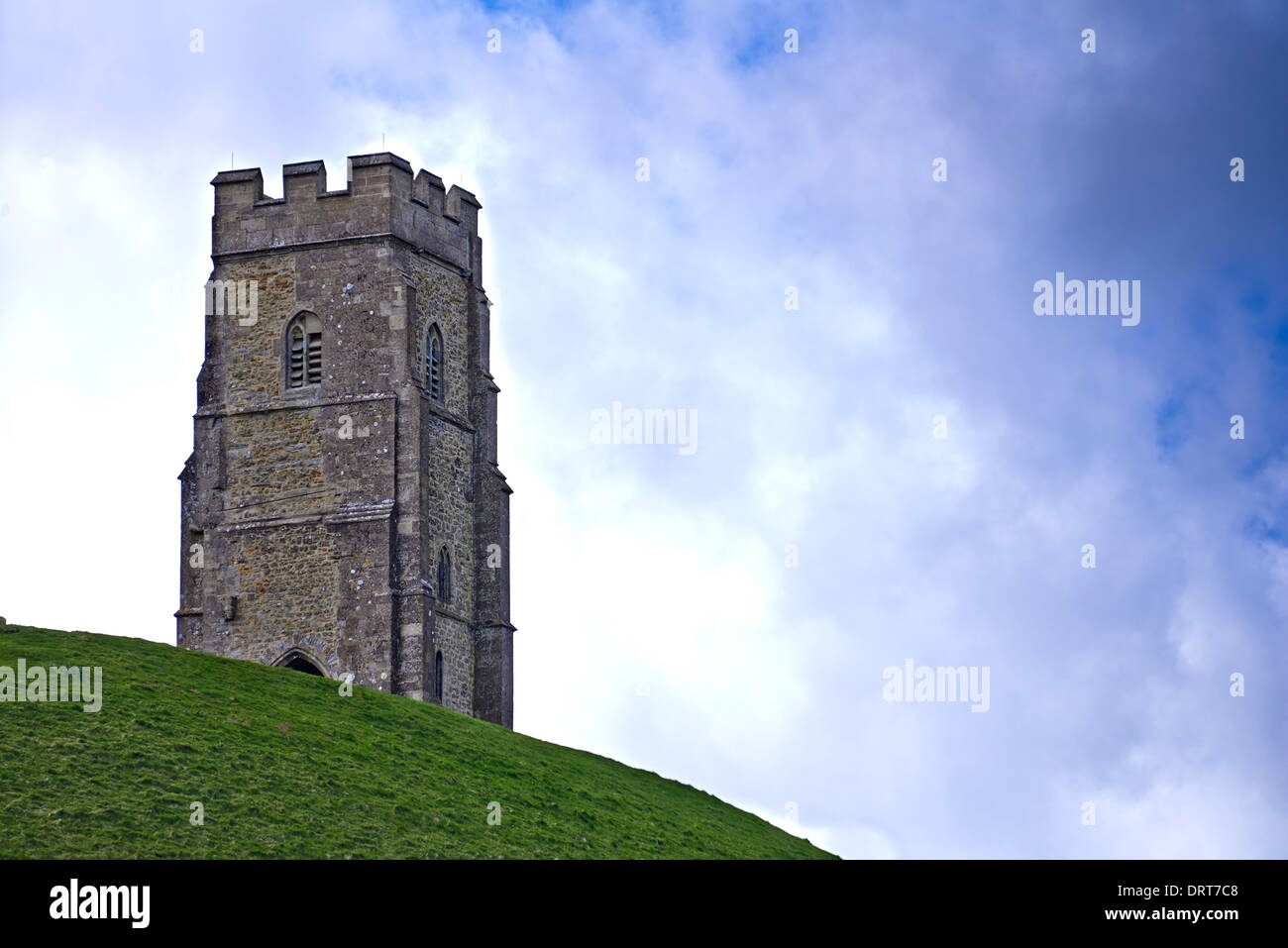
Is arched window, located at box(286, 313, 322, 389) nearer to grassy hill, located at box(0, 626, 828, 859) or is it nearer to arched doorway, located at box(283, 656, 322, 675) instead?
arched doorway, located at box(283, 656, 322, 675)

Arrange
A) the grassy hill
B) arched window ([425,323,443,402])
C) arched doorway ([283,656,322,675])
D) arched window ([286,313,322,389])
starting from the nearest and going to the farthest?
the grassy hill
arched doorway ([283,656,322,675])
arched window ([286,313,322,389])
arched window ([425,323,443,402])

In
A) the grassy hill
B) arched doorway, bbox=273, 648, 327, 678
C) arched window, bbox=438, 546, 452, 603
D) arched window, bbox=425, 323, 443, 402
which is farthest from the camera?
arched window, bbox=425, 323, 443, 402

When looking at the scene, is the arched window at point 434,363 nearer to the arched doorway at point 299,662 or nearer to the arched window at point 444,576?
the arched window at point 444,576

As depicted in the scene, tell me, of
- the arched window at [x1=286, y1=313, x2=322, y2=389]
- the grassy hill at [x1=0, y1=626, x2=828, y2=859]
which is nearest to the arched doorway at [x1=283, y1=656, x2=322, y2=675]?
the grassy hill at [x1=0, y1=626, x2=828, y2=859]

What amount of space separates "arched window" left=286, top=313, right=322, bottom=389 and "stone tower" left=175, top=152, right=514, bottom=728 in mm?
36

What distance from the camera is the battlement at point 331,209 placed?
62438 millimetres

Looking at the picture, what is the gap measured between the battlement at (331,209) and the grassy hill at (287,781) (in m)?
14.3

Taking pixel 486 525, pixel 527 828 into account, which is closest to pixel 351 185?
pixel 486 525

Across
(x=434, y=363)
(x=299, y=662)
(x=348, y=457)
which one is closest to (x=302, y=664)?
(x=299, y=662)

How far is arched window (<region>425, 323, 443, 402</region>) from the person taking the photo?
62781mm

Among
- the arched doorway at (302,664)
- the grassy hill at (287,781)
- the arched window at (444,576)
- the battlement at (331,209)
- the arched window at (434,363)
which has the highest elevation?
the battlement at (331,209)

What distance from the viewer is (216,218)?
210 ft

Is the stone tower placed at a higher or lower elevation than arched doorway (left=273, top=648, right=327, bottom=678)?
higher

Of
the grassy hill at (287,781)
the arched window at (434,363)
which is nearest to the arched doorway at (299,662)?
the grassy hill at (287,781)
